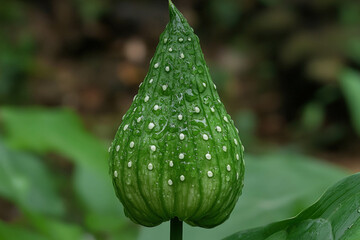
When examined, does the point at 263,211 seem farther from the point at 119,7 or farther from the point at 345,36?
the point at 119,7

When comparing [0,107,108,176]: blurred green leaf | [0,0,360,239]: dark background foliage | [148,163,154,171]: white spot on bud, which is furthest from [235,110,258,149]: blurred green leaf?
[148,163,154,171]: white spot on bud

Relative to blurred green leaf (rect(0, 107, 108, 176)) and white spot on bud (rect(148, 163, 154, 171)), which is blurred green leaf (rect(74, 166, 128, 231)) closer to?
blurred green leaf (rect(0, 107, 108, 176))

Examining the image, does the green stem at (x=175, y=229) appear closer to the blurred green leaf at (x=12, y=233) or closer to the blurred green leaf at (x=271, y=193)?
the blurred green leaf at (x=271, y=193)

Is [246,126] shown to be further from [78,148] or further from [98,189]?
[98,189]

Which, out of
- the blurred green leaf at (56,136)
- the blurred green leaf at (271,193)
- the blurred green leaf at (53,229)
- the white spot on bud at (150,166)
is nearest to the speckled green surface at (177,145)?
the white spot on bud at (150,166)

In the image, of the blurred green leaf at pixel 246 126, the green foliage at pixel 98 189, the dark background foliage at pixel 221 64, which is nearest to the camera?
the green foliage at pixel 98 189

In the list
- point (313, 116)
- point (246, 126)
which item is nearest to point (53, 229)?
point (246, 126)
